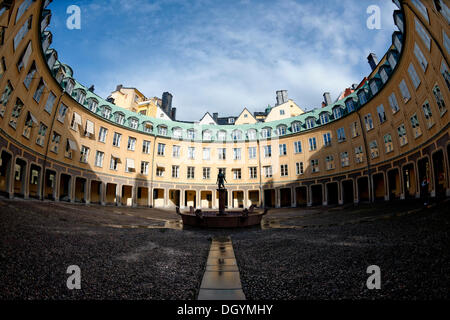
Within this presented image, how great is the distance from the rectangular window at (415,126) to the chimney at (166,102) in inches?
1761

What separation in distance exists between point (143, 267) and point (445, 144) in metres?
20.3

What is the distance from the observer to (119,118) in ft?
106

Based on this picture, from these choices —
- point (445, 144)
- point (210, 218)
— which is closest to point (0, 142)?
point (210, 218)

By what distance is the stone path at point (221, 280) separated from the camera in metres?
3.01

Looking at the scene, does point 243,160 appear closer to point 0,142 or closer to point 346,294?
point 0,142

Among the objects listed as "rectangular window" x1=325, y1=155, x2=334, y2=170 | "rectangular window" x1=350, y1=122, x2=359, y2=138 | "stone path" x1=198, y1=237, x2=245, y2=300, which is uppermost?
"rectangular window" x1=350, y1=122, x2=359, y2=138

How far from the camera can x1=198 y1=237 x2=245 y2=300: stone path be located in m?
3.01

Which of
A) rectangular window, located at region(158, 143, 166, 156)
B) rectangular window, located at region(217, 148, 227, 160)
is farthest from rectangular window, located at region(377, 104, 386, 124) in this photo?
rectangular window, located at region(158, 143, 166, 156)

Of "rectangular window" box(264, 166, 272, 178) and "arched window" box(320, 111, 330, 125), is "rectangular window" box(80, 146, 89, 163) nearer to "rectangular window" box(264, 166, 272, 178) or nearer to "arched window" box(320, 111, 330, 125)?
"rectangular window" box(264, 166, 272, 178)

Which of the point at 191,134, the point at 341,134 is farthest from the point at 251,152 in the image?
the point at 341,134

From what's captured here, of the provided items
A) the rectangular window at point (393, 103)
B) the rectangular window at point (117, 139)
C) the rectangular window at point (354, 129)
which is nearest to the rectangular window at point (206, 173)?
the rectangular window at point (117, 139)

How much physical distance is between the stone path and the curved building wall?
7.11 metres

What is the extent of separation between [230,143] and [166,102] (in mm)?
22019

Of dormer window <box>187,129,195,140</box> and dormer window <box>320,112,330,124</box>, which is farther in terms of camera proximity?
dormer window <box>187,129,195,140</box>
